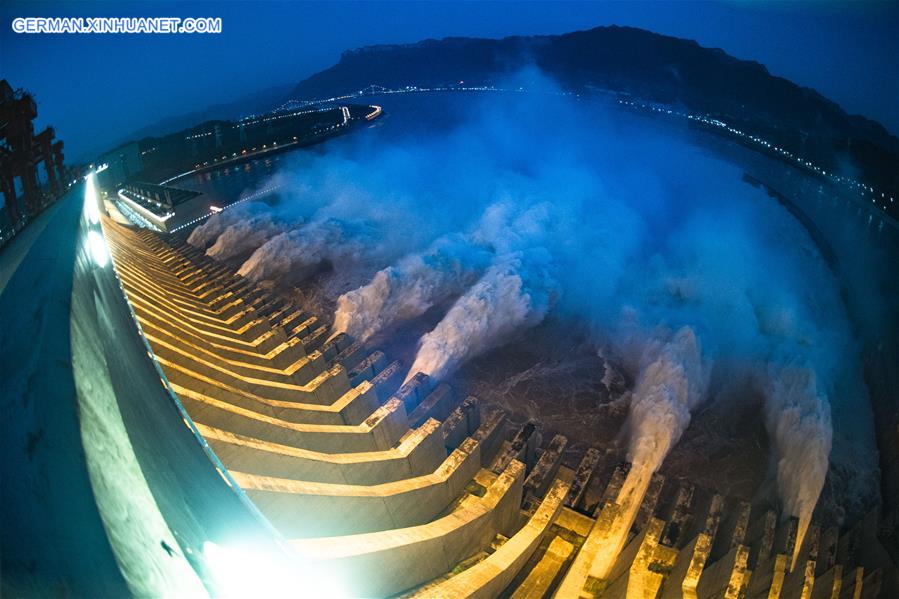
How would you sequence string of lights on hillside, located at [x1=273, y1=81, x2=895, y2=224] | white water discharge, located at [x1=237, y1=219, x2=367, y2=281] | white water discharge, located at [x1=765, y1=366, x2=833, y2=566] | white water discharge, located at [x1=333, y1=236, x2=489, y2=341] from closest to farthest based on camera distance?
white water discharge, located at [x1=765, y1=366, x2=833, y2=566]
white water discharge, located at [x1=333, y1=236, x2=489, y2=341]
white water discharge, located at [x1=237, y1=219, x2=367, y2=281]
string of lights on hillside, located at [x1=273, y1=81, x2=895, y2=224]

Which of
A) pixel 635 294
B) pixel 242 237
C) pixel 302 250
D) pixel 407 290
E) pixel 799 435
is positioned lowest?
pixel 799 435

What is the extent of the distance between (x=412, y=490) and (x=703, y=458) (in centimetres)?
653

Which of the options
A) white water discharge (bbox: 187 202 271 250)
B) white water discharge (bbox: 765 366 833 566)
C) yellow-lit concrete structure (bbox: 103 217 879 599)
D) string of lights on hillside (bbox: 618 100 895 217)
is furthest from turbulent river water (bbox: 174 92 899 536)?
yellow-lit concrete structure (bbox: 103 217 879 599)

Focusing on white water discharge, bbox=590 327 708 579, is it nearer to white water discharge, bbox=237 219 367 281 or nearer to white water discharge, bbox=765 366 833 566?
white water discharge, bbox=765 366 833 566

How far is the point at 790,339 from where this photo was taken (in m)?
13.2

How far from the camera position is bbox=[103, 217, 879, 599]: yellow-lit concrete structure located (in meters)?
5.59

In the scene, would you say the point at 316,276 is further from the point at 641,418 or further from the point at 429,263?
the point at 641,418

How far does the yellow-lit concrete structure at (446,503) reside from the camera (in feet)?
18.3

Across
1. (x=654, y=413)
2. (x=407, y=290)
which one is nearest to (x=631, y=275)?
(x=654, y=413)

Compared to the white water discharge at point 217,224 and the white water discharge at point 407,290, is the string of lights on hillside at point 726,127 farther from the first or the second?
the white water discharge at point 217,224

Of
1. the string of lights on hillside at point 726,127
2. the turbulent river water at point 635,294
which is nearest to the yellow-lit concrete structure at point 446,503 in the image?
the turbulent river water at point 635,294

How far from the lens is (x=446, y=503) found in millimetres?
7348

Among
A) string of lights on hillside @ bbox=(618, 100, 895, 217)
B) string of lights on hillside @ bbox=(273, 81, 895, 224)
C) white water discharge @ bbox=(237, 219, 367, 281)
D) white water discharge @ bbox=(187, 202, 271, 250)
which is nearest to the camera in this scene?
white water discharge @ bbox=(237, 219, 367, 281)

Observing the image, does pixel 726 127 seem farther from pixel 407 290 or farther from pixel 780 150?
pixel 407 290
